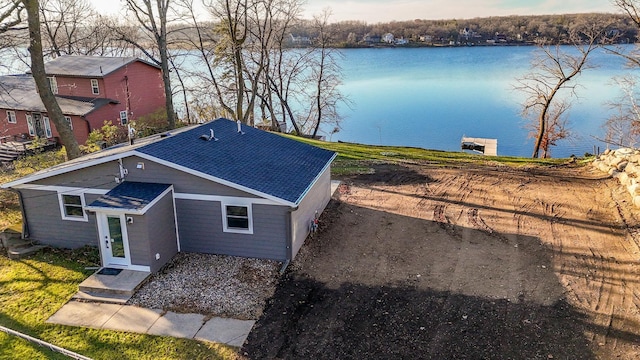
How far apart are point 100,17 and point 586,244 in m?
44.5

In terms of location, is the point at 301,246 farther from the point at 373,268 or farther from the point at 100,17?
the point at 100,17

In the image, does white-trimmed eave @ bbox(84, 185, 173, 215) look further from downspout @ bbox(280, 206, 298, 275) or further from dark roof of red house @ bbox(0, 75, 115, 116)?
dark roof of red house @ bbox(0, 75, 115, 116)

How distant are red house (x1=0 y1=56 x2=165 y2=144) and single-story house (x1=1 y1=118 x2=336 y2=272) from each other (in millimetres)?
16412

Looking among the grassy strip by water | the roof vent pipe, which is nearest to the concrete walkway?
the roof vent pipe

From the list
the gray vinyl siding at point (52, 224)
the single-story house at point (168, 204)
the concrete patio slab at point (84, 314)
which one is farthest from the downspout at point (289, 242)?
the gray vinyl siding at point (52, 224)

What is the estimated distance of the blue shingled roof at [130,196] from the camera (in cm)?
1152

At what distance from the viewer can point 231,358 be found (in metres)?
8.91

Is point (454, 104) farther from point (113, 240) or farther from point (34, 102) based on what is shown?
point (113, 240)

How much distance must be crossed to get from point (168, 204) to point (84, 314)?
3.45 metres

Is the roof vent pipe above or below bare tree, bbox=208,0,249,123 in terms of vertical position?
below

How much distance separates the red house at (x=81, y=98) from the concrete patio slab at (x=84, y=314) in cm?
1995

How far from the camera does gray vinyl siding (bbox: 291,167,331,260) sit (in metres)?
12.7

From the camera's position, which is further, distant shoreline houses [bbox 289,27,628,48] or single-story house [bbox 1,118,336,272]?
distant shoreline houses [bbox 289,27,628,48]

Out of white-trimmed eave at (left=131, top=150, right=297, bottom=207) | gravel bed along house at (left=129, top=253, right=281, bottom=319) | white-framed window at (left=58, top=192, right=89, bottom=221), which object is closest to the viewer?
gravel bed along house at (left=129, top=253, right=281, bottom=319)
